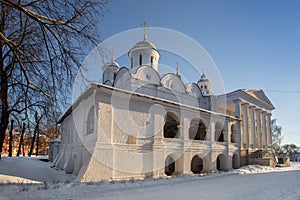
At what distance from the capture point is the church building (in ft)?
42.5

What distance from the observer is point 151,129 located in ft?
49.5

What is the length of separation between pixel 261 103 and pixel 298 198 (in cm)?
2379

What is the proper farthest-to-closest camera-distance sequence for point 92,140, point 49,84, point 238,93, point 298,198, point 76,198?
point 238,93, point 92,140, point 76,198, point 298,198, point 49,84

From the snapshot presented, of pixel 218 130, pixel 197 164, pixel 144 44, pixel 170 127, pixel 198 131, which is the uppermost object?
pixel 144 44

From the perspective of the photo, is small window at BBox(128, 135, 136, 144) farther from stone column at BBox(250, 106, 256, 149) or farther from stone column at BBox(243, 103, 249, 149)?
stone column at BBox(250, 106, 256, 149)

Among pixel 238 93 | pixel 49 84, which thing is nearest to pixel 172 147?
pixel 49 84

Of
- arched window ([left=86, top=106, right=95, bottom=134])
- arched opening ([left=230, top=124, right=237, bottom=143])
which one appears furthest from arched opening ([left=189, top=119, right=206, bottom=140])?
arched window ([left=86, top=106, right=95, bottom=134])

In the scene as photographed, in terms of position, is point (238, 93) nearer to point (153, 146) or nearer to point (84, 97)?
point (153, 146)

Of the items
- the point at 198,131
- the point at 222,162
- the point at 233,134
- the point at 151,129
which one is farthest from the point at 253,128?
the point at 151,129

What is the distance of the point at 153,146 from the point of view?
14789 mm

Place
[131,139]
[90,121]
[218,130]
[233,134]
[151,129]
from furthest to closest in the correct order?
[233,134]
[218,130]
[151,129]
[90,121]
[131,139]

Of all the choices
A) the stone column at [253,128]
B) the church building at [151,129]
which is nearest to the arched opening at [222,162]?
the church building at [151,129]

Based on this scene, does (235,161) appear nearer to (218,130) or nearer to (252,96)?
(218,130)

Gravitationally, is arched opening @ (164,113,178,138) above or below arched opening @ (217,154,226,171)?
above
